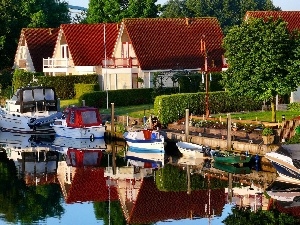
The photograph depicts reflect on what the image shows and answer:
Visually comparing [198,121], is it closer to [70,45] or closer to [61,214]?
[61,214]

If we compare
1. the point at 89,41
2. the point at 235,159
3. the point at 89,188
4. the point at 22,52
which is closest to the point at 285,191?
the point at 235,159

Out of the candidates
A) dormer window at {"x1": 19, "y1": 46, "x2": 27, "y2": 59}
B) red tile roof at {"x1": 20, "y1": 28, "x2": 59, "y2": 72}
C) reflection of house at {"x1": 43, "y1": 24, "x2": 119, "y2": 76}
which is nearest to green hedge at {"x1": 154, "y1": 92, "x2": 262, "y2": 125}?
reflection of house at {"x1": 43, "y1": 24, "x2": 119, "y2": 76}

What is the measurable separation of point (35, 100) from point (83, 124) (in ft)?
23.3

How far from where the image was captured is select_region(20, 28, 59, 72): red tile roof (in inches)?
3583

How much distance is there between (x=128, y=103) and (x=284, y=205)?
110 feet

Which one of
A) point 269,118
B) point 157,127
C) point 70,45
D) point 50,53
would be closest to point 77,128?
point 157,127

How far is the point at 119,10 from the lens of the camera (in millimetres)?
97875

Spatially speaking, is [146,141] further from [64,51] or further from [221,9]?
[221,9]

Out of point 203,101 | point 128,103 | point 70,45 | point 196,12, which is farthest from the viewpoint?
point 196,12

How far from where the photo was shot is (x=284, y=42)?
5388 centimetres

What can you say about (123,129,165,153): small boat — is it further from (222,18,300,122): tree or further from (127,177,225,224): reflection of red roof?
(127,177,225,224): reflection of red roof

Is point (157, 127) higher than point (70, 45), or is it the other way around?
point (70, 45)

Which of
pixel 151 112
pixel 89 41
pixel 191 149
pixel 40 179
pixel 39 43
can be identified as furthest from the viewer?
pixel 39 43

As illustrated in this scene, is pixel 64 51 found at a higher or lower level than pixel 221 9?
lower
